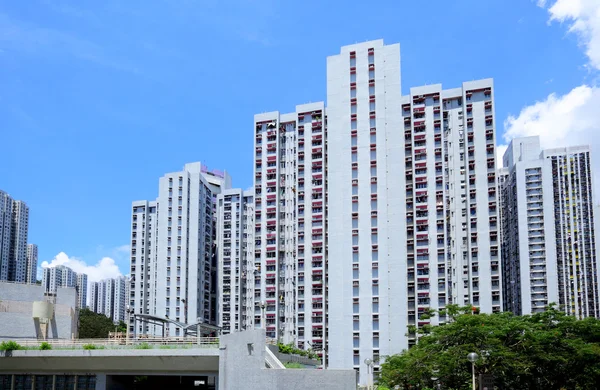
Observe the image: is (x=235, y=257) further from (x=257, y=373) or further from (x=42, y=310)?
(x=257, y=373)

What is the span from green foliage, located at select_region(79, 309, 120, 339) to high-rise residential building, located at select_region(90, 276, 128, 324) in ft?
173

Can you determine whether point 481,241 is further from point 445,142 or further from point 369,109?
point 369,109

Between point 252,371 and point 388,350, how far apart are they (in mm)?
42052

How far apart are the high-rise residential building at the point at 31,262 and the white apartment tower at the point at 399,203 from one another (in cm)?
6557

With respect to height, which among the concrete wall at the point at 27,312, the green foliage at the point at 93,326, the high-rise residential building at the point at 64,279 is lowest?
the green foliage at the point at 93,326

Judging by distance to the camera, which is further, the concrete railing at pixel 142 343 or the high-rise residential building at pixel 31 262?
the high-rise residential building at pixel 31 262

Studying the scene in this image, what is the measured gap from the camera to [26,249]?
114m

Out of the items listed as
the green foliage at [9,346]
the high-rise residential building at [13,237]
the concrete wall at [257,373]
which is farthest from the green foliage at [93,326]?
the concrete wall at [257,373]

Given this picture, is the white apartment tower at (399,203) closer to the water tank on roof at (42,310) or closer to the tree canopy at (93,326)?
the tree canopy at (93,326)

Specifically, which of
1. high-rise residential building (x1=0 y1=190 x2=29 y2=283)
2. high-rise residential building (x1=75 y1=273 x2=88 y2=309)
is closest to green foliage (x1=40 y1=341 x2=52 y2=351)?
high-rise residential building (x1=0 y1=190 x2=29 y2=283)

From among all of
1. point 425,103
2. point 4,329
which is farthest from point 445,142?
point 4,329

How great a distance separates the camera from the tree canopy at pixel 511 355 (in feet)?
129

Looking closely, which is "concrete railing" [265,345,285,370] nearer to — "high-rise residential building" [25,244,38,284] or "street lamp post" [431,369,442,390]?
"street lamp post" [431,369,442,390]

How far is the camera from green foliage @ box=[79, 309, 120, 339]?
8144 cm
